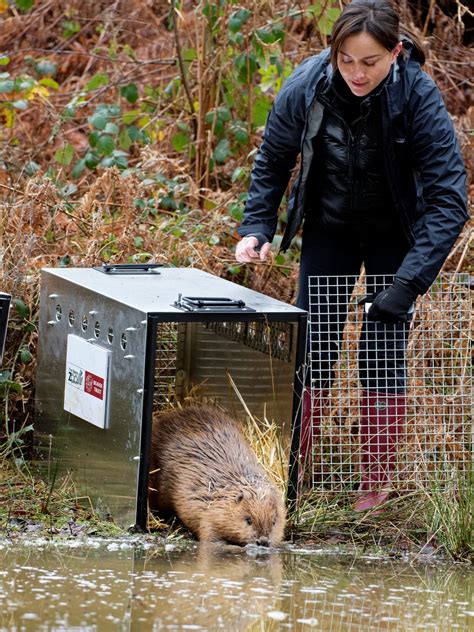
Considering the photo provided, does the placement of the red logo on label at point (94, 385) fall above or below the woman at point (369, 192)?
below

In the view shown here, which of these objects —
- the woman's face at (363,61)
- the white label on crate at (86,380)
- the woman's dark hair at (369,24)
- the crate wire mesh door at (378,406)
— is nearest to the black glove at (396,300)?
the crate wire mesh door at (378,406)

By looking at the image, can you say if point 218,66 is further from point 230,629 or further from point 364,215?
point 230,629

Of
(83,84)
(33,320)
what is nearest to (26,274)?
(33,320)

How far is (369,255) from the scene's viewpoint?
16.7 feet

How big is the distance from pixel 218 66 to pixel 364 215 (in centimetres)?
325

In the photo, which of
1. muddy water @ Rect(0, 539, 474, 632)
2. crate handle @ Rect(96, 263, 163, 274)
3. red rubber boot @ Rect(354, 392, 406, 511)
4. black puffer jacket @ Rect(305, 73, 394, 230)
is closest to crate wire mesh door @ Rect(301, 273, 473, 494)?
red rubber boot @ Rect(354, 392, 406, 511)

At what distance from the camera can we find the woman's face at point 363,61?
449 centimetres

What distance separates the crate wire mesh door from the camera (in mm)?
4852

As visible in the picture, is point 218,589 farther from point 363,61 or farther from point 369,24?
point 369,24

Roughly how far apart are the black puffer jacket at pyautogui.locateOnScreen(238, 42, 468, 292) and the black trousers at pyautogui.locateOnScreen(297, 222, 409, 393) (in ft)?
0.64

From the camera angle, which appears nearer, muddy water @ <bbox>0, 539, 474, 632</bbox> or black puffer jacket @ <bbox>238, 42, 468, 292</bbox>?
muddy water @ <bbox>0, 539, 474, 632</bbox>

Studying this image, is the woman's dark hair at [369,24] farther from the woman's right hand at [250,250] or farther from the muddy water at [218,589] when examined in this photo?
the muddy water at [218,589]

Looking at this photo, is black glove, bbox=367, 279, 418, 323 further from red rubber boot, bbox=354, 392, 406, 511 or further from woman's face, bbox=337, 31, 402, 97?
woman's face, bbox=337, 31, 402, 97

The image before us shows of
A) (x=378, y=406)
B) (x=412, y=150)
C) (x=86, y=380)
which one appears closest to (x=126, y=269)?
(x=86, y=380)
